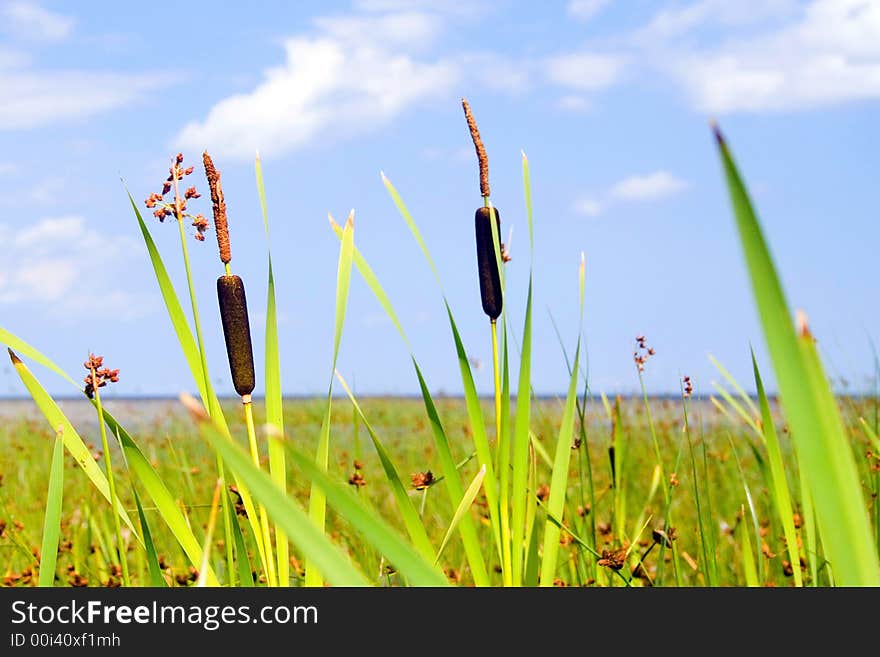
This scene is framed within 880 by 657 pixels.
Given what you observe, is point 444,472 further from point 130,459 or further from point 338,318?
point 130,459

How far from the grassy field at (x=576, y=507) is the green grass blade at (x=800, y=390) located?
4.02ft

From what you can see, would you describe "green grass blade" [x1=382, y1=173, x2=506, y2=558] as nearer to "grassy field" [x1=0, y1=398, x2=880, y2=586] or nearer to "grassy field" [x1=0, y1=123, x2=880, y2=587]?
"grassy field" [x1=0, y1=123, x2=880, y2=587]

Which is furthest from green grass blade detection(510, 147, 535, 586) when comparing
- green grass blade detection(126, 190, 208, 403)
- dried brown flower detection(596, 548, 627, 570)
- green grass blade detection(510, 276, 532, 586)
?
green grass blade detection(126, 190, 208, 403)

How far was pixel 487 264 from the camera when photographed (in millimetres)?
1748

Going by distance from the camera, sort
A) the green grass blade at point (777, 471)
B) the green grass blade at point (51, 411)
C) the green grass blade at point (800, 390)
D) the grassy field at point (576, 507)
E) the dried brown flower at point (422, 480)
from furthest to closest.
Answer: the grassy field at point (576, 507) → the dried brown flower at point (422, 480) → the green grass blade at point (777, 471) → the green grass blade at point (51, 411) → the green grass blade at point (800, 390)

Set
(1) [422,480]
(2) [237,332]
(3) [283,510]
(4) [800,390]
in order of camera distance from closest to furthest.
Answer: (4) [800,390]
(3) [283,510]
(2) [237,332]
(1) [422,480]

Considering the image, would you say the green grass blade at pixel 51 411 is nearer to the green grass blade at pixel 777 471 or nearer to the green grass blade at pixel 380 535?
the green grass blade at pixel 380 535

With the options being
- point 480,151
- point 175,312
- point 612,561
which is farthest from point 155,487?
point 612,561

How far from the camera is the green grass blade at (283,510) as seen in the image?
736 millimetres

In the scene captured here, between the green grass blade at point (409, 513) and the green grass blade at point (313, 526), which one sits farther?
the green grass blade at point (409, 513)

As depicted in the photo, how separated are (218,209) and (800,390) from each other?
1.16 meters

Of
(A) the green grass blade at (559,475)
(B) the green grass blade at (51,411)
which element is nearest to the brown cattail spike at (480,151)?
(A) the green grass blade at (559,475)
